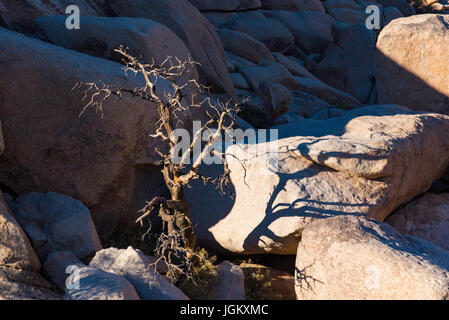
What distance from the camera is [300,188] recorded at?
10766 millimetres

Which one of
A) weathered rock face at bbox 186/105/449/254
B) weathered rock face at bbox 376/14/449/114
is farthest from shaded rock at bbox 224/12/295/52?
weathered rock face at bbox 186/105/449/254

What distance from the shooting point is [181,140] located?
12359 mm

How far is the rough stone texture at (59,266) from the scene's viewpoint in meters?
8.19

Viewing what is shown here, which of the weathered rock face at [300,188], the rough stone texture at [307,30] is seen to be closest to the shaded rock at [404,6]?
the rough stone texture at [307,30]

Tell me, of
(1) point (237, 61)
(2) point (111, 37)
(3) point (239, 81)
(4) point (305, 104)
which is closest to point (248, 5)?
(1) point (237, 61)

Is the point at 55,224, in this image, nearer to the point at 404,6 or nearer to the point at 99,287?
the point at 99,287

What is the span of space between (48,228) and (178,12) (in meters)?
12.0

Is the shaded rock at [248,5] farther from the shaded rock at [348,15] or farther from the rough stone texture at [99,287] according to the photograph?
the rough stone texture at [99,287]

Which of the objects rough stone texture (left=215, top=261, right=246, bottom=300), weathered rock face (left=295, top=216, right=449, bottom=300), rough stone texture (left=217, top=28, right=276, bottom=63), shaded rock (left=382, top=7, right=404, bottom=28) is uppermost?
shaded rock (left=382, top=7, right=404, bottom=28)

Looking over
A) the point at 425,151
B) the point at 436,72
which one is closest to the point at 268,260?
the point at 425,151

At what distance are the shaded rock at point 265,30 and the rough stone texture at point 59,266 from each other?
79.5 ft

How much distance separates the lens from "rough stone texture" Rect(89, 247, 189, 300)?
7.46 m

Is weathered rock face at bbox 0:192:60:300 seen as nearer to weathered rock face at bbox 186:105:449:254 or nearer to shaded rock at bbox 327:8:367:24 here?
weathered rock face at bbox 186:105:449:254

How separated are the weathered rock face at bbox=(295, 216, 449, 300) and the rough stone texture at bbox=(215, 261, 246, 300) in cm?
106
